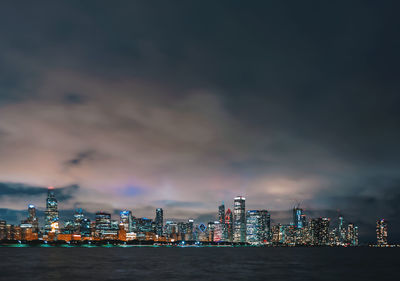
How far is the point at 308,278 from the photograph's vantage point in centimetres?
8912

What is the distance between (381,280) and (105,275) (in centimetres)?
6326

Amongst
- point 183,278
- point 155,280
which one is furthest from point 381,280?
point 155,280

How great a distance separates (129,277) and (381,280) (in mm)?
57485

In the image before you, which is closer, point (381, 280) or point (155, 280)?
point (155, 280)

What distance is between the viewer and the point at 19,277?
85.2 metres

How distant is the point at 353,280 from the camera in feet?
287

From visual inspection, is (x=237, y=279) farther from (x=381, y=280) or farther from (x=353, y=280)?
(x=381, y=280)

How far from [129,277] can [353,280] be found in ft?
161

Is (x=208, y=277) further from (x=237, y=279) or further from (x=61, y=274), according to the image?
(x=61, y=274)

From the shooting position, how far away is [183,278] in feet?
285

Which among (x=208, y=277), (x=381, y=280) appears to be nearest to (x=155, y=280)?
(x=208, y=277)

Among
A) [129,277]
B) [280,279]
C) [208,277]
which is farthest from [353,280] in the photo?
[129,277]

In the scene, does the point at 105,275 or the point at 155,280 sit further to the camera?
the point at 105,275

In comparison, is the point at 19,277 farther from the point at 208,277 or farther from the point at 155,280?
the point at 208,277
